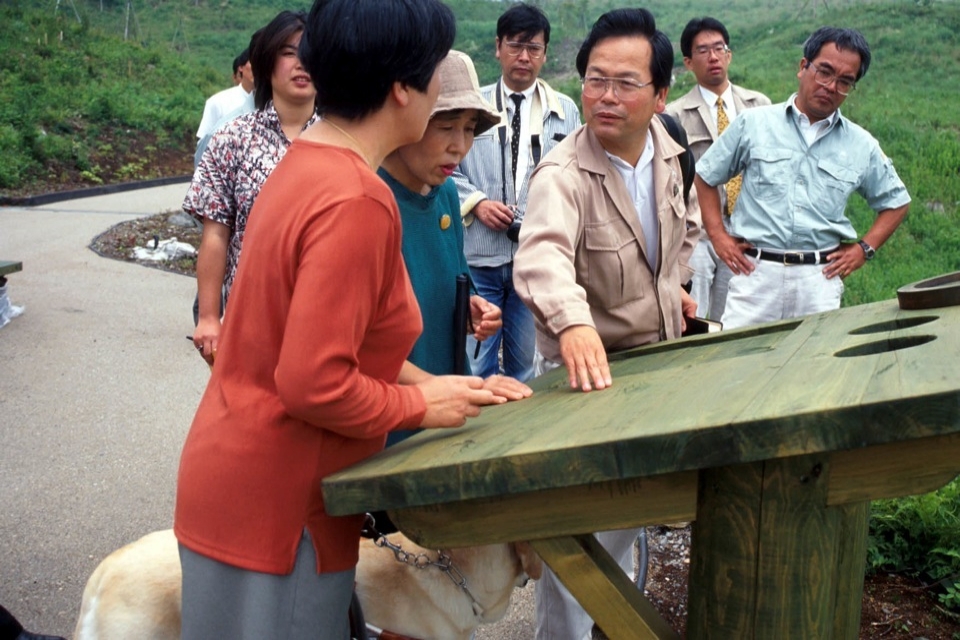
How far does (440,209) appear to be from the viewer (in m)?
2.76

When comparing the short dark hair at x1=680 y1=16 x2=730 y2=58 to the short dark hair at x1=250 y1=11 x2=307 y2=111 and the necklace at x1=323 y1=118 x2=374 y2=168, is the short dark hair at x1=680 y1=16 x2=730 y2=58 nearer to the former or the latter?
the short dark hair at x1=250 y1=11 x2=307 y2=111

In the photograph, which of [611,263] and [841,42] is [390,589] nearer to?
[611,263]

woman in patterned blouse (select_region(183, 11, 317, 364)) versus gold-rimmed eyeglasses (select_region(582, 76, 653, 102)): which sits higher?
gold-rimmed eyeglasses (select_region(582, 76, 653, 102))

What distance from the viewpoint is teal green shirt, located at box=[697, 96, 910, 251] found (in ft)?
15.6

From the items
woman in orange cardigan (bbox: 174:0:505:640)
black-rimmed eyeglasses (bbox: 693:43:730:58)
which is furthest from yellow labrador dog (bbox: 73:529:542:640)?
black-rimmed eyeglasses (bbox: 693:43:730:58)

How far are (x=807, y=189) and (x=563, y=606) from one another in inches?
100

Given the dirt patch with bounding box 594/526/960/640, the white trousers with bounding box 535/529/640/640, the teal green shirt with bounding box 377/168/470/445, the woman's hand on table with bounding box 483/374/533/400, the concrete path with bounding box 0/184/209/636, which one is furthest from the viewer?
the concrete path with bounding box 0/184/209/636

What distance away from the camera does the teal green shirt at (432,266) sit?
8.67 feet

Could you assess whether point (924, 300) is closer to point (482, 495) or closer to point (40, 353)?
point (482, 495)

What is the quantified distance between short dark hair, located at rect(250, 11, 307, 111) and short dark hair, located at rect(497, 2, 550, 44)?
151cm

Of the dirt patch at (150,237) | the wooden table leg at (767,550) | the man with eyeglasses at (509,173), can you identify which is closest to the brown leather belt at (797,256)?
the man with eyeglasses at (509,173)

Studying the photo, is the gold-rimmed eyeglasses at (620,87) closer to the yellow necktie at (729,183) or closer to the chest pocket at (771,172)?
the chest pocket at (771,172)

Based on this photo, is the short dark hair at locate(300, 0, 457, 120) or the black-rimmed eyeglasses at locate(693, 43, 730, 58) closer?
the short dark hair at locate(300, 0, 457, 120)

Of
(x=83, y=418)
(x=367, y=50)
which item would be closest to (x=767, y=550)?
(x=367, y=50)
